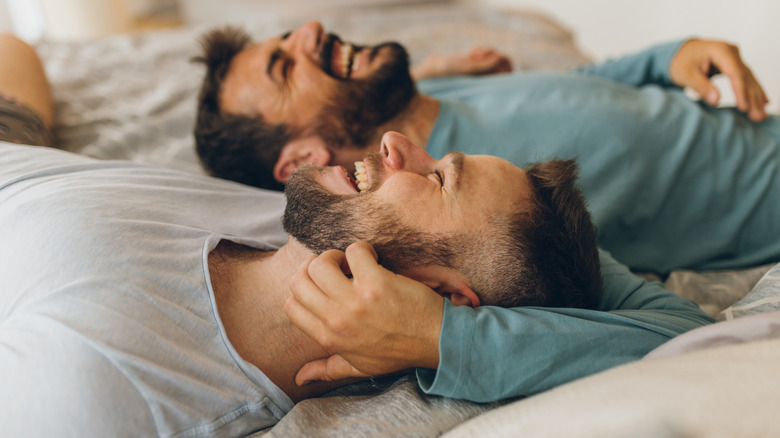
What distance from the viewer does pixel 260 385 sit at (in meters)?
0.85

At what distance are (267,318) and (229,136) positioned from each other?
806 millimetres

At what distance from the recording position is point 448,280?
3.10 ft

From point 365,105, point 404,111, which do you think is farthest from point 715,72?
point 365,105

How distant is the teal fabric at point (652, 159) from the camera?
1.40 m

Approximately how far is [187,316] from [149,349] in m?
0.09

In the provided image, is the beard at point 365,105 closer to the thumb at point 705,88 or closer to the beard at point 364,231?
the beard at point 364,231

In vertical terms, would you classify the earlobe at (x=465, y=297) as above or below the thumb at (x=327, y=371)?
above

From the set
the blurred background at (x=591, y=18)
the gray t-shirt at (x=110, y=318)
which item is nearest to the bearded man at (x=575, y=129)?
the gray t-shirt at (x=110, y=318)

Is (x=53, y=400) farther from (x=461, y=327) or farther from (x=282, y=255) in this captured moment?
(x=461, y=327)

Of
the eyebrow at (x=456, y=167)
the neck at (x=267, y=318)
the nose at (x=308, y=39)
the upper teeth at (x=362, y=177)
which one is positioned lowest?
the neck at (x=267, y=318)

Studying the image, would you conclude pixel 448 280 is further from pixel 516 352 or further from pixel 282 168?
pixel 282 168

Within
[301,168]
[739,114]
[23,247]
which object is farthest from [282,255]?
[739,114]

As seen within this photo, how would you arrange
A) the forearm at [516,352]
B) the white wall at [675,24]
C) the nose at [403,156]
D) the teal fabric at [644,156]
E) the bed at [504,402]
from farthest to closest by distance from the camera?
the white wall at [675,24] → the teal fabric at [644,156] → the nose at [403,156] → the forearm at [516,352] → the bed at [504,402]

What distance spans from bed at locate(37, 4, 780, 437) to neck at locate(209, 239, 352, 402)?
0.08m
